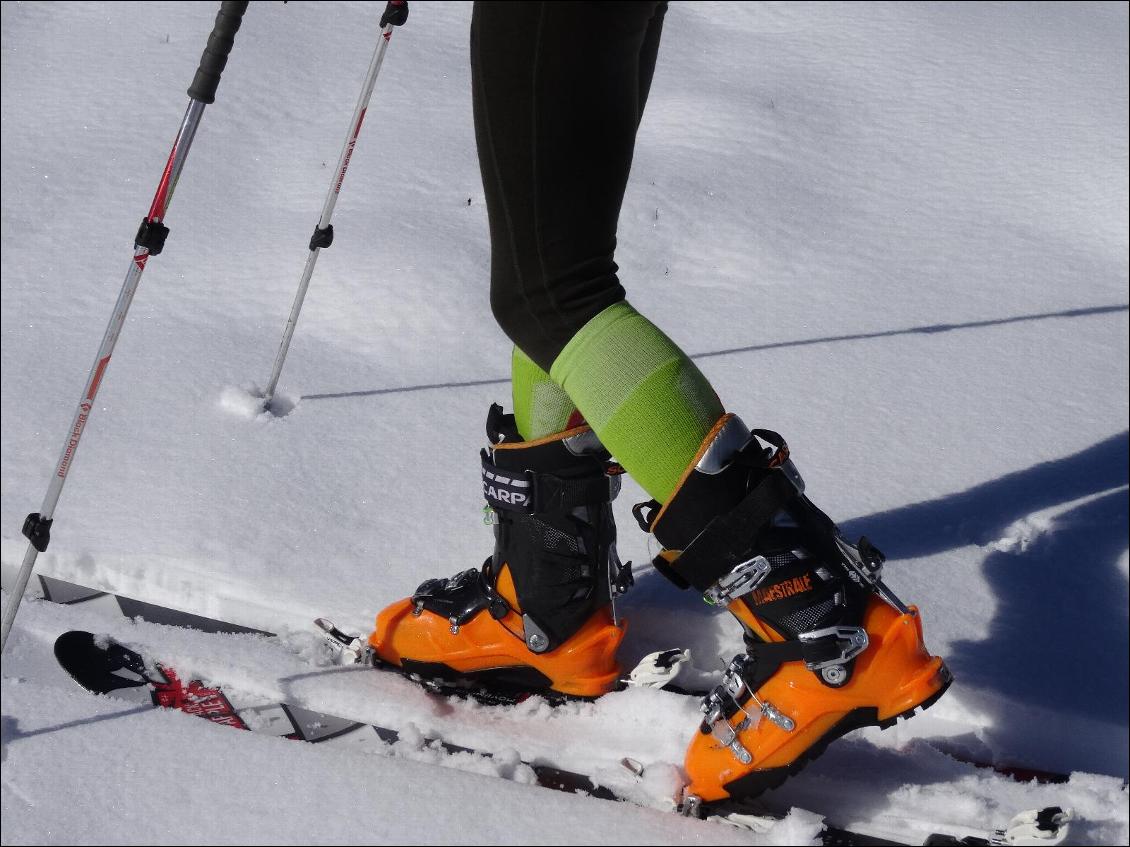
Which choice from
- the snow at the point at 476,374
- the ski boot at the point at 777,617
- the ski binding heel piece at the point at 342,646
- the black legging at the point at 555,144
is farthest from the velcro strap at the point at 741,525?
the ski binding heel piece at the point at 342,646

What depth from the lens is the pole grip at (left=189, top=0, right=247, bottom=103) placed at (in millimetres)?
1521

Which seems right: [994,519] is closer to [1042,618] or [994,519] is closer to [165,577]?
[1042,618]

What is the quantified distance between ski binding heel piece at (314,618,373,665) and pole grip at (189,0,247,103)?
0.97m

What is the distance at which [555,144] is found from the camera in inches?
47.7

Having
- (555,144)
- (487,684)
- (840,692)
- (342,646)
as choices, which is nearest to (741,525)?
(840,692)

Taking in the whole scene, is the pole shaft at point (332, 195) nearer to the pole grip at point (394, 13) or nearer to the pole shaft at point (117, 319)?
the pole grip at point (394, 13)

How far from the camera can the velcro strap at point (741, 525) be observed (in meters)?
1.32

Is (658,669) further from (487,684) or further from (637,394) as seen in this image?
(637,394)

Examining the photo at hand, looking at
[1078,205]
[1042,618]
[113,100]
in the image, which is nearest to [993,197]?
[1078,205]

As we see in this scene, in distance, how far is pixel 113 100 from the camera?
3.96m

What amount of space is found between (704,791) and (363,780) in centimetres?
52

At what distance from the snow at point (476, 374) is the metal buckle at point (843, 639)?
260 mm

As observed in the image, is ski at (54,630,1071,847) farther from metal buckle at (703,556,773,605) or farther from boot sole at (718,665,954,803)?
metal buckle at (703,556,773,605)

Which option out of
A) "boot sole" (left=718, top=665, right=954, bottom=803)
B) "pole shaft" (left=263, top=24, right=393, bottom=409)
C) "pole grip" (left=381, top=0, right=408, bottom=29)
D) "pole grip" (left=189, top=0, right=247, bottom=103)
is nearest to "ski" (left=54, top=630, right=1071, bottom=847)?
"boot sole" (left=718, top=665, right=954, bottom=803)
